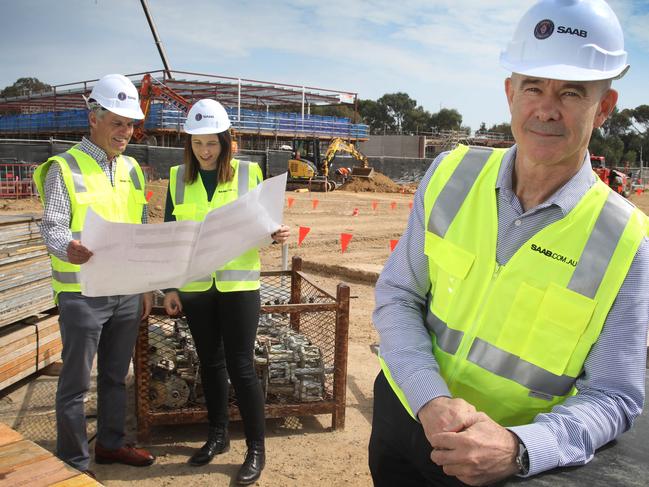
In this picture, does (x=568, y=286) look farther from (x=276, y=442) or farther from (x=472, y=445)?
(x=276, y=442)

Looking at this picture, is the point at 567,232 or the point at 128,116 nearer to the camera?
the point at 567,232

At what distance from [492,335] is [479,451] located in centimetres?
36

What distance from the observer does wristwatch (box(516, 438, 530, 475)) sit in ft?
4.24

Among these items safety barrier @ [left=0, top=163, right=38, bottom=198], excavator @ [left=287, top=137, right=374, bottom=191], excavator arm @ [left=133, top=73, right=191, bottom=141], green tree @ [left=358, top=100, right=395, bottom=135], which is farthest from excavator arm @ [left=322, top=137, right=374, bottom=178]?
green tree @ [left=358, top=100, right=395, bottom=135]

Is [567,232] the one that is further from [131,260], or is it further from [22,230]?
[22,230]

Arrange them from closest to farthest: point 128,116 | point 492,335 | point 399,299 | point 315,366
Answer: point 492,335
point 399,299
point 128,116
point 315,366

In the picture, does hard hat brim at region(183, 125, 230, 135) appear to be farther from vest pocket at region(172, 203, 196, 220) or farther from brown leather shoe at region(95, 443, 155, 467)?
brown leather shoe at region(95, 443, 155, 467)

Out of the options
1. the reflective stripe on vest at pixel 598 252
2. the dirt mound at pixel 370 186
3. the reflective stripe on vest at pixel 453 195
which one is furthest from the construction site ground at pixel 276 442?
the dirt mound at pixel 370 186

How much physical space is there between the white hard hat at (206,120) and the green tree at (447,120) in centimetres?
7687

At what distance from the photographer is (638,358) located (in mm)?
1430

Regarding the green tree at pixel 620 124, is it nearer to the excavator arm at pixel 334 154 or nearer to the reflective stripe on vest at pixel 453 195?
the excavator arm at pixel 334 154

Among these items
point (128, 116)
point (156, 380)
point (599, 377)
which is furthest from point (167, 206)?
point (599, 377)

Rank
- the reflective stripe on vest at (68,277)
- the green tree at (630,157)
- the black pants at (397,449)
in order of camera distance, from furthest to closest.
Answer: the green tree at (630,157)
the reflective stripe on vest at (68,277)
the black pants at (397,449)

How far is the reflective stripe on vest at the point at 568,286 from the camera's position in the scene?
1.46 m
